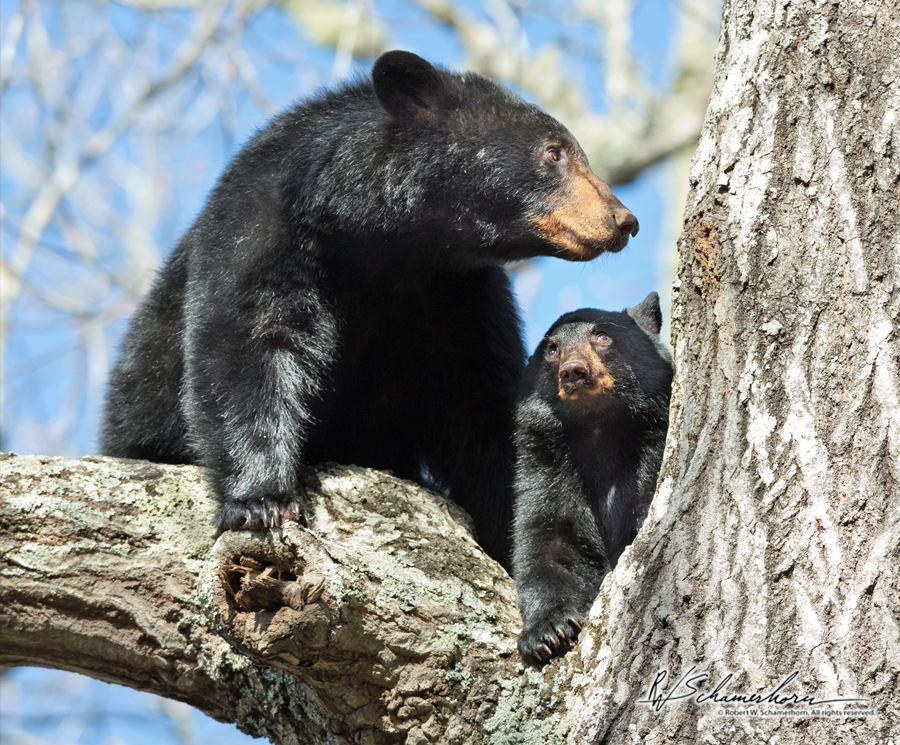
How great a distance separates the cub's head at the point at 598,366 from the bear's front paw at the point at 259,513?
4.09 ft

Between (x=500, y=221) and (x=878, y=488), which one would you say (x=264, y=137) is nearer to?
(x=500, y=221)

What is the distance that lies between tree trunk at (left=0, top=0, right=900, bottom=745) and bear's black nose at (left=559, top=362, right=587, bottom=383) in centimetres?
88

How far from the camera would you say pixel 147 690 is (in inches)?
146

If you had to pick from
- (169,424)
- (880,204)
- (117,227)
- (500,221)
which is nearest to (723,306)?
(880,204)

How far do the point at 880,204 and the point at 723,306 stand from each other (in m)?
0.52

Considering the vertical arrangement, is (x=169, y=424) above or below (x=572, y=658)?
above

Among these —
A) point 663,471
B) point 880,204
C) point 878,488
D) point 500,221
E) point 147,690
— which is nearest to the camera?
point 878,488

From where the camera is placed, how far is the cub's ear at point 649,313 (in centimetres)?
475

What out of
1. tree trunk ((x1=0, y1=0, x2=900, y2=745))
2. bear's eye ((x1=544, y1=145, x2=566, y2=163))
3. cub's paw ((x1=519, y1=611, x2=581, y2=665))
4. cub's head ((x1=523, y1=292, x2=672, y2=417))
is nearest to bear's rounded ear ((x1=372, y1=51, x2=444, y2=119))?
bear's eye ((x1=544, y1=145, x2=566, y2=163))

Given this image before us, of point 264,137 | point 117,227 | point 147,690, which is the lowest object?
point 147,690

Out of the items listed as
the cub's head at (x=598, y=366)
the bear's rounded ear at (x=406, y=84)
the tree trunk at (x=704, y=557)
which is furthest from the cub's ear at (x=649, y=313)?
the tree trunk at (x=704, y=557)

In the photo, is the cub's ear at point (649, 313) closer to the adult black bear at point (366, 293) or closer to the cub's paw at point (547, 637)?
the adult black bear at point (366, 293)

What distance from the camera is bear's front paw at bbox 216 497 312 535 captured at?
3686mm

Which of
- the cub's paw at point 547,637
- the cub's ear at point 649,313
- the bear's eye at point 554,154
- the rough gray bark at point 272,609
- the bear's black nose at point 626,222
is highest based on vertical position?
the bear's eye at point 554,154
